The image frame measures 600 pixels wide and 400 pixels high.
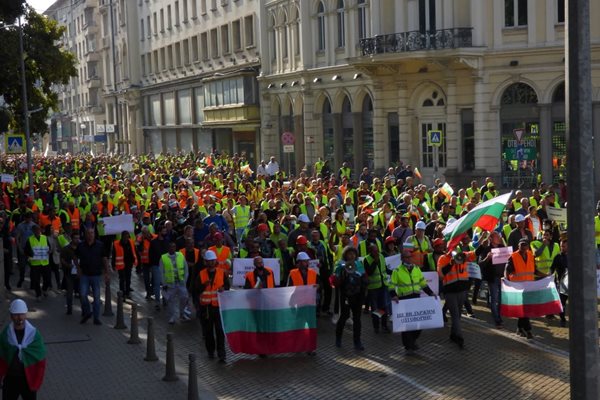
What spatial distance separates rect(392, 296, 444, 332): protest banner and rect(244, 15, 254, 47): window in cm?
4266

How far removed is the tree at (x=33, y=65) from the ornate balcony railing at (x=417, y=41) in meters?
12.4

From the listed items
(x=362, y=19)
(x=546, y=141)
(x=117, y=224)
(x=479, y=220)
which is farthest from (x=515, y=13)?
(x=479, y=220)

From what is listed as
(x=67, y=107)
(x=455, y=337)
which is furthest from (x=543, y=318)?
(x=67, y=107)

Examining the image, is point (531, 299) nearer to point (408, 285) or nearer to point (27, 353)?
point (408, 285)

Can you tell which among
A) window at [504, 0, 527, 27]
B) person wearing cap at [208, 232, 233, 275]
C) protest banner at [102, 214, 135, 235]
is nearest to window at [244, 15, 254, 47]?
window at [504, 0, 527, 27]

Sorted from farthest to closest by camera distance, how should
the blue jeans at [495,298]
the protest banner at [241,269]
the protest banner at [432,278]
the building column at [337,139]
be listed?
the building column at [337,139]
the protest banner at [241,269]
the blue jeans at [495,298]
the protest banner at [432,278]

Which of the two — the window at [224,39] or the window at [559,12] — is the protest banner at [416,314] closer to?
the window at [559,12]

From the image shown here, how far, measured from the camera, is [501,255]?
51.4 feet

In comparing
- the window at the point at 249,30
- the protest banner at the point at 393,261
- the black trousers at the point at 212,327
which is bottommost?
the black trousers at the point at 212,327

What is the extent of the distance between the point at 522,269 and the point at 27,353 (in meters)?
7.96

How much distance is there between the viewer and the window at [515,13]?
34.9 metres

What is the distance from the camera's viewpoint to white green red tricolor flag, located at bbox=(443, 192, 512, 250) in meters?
16.2

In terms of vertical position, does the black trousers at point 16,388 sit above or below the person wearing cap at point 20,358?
below

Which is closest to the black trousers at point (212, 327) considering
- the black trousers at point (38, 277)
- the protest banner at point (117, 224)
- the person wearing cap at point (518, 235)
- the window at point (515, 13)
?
the person wearing cap at point (518, 235)
